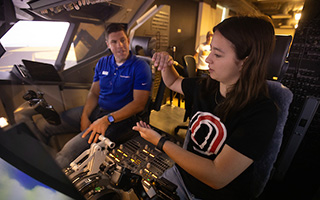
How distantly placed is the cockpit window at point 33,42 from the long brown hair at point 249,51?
97 centimetres

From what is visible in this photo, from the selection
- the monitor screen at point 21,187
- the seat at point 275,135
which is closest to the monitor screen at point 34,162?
the monitor screen at point 21,187

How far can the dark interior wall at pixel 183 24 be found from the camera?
3.85 meters

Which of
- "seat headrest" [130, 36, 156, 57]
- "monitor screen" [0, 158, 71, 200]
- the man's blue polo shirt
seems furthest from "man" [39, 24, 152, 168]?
"monitor screen" [0, 158, 71, 200]

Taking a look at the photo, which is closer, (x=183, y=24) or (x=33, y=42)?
(x=33, y=42)

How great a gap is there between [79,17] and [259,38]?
216cm

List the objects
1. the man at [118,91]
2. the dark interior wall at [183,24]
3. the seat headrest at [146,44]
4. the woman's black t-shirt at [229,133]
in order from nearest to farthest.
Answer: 1. the woman's black t-shirt at [229,133]
2. the man at [118,91]
3. the seat headrest at [146,44]
4. the dark interior wall at [183,24]

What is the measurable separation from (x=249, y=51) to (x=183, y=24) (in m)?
3.96

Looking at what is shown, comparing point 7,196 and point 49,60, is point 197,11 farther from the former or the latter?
point 7,196

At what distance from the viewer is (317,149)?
1.61 metres

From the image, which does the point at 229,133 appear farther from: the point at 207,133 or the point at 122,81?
the point at 122,81

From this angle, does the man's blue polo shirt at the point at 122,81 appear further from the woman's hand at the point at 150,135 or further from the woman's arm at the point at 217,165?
the woman's arm at the point at 217,165

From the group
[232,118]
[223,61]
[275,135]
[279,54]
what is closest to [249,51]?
[223,61]

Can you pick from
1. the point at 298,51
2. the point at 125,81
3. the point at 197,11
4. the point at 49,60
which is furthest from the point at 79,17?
the point at 197,11

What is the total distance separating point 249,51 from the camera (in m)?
0.70
